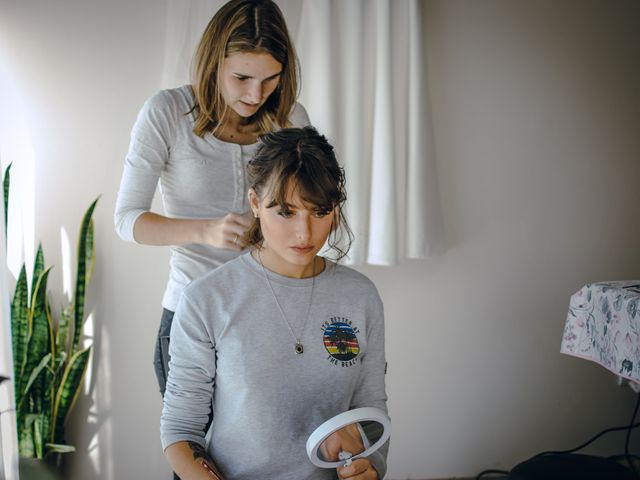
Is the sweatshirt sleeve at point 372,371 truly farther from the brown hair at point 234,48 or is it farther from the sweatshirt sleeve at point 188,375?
the brown hair at point 234,48

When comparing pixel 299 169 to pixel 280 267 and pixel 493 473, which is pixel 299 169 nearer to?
pixel 280 267

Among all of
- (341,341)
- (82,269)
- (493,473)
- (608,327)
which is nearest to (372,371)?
(341,341)

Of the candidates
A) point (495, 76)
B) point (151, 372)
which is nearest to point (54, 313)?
point (151, 372)

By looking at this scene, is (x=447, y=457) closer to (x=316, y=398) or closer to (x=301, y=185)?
(x=316, y=398)

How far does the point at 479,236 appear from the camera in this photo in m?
2.58

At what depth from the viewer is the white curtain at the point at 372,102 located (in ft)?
7.25

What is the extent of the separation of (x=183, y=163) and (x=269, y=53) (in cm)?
29

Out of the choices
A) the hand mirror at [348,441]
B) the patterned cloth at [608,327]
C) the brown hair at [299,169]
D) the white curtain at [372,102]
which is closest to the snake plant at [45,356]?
the white curtain at [372,102]

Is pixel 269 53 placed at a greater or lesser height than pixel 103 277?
greater

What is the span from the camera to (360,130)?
2.28 metres

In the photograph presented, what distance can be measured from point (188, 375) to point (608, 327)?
1350 millimetres

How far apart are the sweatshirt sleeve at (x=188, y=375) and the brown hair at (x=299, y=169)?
0.26 meters

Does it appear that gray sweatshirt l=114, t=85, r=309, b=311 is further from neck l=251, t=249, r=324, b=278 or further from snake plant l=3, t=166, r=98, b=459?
snake plant l=3, t=166, r=98, b=459

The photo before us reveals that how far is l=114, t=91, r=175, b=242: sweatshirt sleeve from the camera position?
1.39 m
